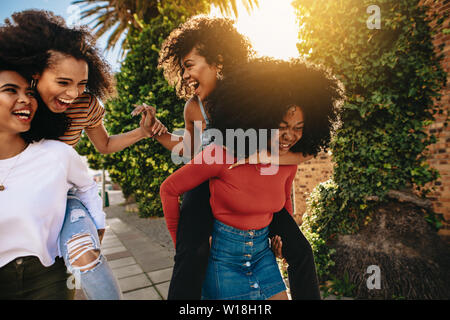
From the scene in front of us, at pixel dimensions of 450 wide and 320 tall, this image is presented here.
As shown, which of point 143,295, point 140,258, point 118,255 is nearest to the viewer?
point 143,295

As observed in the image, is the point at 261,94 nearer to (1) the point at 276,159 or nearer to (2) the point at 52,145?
(1) the point at 276,159

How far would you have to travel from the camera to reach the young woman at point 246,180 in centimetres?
138

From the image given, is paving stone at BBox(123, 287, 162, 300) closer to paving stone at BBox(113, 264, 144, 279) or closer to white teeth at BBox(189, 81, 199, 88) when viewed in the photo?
paving stone at BBox(113, 264, 144, 279)

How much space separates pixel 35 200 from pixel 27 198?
0.03 m

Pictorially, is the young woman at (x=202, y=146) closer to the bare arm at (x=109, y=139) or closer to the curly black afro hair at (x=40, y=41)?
the bare arm at (x=109, y=139)

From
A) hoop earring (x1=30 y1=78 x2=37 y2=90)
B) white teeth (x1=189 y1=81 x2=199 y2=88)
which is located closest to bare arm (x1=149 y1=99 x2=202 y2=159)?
white teeth (x1=189 y1=81 x2=199 y2=88)

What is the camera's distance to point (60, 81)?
1358 millimetres

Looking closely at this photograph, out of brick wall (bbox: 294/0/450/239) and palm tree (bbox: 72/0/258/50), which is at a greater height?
palm tree (bbox: 72/0/258/50)

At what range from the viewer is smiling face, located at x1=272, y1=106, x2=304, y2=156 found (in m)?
1.43

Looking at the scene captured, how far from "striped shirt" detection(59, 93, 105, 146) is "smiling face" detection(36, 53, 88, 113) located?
22 cm

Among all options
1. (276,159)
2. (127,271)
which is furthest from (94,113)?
(127,271)

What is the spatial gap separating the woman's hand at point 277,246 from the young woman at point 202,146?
3 centimetres
